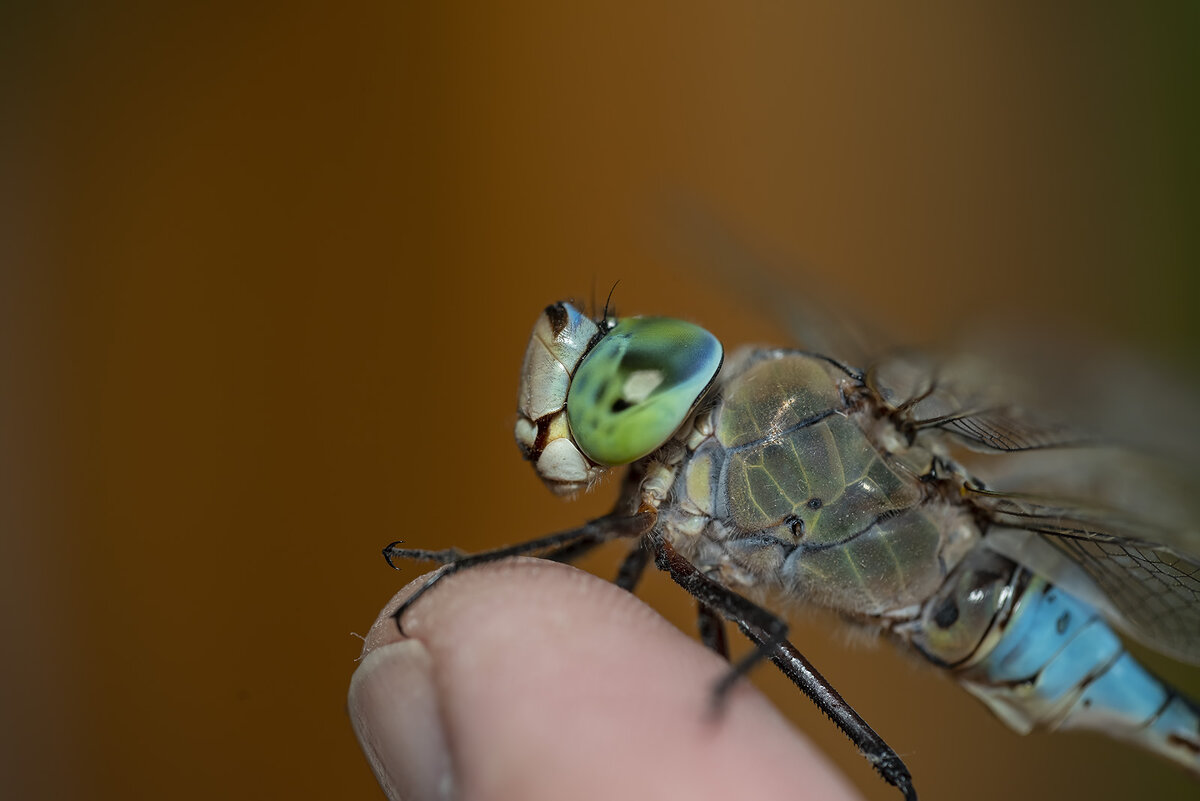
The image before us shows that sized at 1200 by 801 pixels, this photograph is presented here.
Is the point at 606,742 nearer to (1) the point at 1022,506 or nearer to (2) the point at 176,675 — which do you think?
(1) the point at 1022,506

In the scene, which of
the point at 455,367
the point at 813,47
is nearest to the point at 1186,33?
the point at 813,47

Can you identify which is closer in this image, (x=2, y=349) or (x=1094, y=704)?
(x=1094, y=704)

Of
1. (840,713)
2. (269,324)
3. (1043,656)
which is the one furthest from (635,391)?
(269,324)

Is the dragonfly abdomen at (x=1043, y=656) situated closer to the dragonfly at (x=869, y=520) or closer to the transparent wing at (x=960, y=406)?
the dragonfly at (x=869, y=520)

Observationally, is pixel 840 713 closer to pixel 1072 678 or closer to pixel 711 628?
pixel 711 628

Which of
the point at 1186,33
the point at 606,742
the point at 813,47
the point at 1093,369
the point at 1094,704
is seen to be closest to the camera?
the point at 606,742

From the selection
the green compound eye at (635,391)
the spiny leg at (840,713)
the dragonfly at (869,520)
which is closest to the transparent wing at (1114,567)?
the dragonfly at (869,520)
